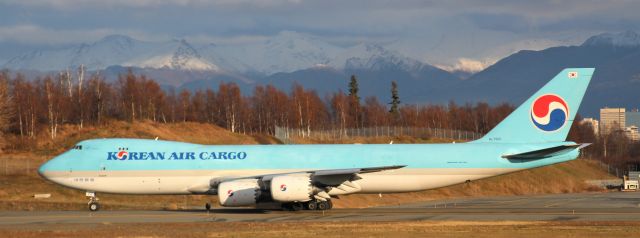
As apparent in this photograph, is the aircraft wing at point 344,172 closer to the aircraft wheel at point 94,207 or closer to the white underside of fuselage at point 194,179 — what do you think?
the white underside of fuselage at point 194,179

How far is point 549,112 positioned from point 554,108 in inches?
11.2

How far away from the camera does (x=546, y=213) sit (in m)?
35.6

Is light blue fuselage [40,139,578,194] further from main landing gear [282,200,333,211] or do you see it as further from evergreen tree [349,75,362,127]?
evergreen tree [349,75,362,127]

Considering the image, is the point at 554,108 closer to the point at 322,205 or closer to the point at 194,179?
the point at 322,205

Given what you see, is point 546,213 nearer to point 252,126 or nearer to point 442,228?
point 442,228

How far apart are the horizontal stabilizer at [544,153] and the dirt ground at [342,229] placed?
829 cm

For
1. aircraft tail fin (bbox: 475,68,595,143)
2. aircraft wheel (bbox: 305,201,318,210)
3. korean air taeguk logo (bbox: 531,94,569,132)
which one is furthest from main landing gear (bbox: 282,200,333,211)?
korean air taeguk logo (bbox: 531,94,569,132)

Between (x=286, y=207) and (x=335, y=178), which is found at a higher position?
(x=335, y=178)

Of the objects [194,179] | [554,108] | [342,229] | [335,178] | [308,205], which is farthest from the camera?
[554,108]

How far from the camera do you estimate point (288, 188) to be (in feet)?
119

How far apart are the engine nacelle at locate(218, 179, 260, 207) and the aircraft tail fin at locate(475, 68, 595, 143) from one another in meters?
12.7

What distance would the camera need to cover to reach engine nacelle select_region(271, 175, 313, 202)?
3634 cm

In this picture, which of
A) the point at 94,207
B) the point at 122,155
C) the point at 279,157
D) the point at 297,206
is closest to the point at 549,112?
the point at 297,206

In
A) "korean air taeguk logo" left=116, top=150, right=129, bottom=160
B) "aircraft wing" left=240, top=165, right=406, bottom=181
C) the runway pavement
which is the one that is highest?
"korean air taeguk logo" left=116, top=150, right=129, bottom=160
